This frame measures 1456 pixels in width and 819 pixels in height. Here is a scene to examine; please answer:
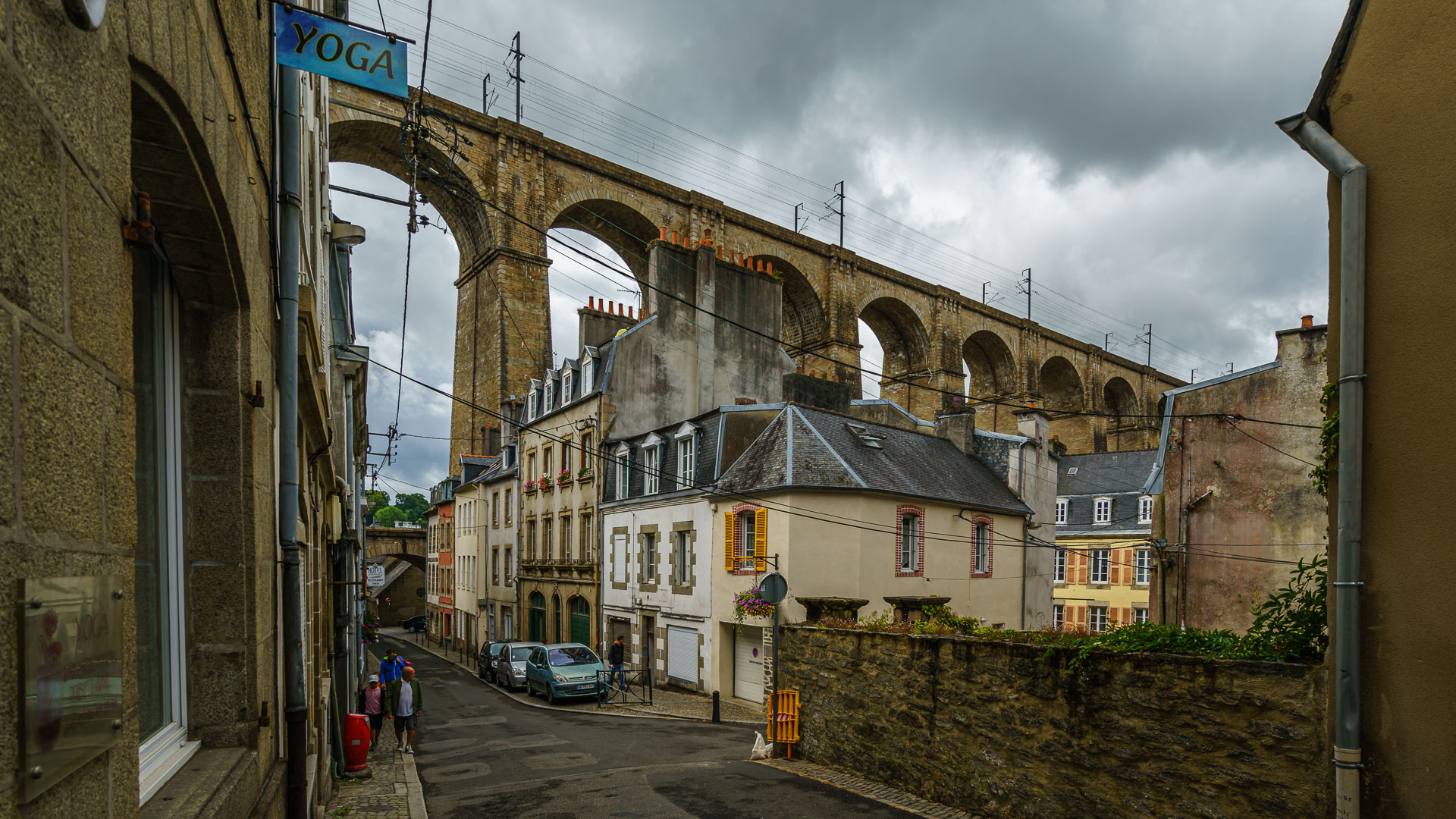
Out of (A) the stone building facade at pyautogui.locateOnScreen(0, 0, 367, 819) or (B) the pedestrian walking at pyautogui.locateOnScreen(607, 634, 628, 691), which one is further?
(B) the pedestrian walking at pyautogui.locateOnScreen(607, 634, 628, 691)

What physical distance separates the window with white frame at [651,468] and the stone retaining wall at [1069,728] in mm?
12130

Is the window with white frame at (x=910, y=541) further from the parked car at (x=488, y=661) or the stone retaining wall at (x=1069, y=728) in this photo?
the parked car at (x=488, y=661)

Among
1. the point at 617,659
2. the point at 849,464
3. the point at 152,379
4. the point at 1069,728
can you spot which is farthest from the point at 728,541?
the point at 152,379

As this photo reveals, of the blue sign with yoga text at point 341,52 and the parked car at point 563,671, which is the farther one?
the parked car at point 563,671

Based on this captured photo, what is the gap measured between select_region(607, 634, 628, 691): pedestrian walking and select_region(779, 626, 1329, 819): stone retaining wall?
10378 millimetres

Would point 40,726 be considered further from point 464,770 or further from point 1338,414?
point 464,770

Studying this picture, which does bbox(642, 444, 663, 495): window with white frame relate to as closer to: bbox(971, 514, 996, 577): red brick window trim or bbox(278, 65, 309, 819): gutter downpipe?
bbox(971, 514, 996, 577): red brick window trim

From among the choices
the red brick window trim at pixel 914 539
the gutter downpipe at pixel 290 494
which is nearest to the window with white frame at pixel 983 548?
the red brick window trim at pixel 914 539

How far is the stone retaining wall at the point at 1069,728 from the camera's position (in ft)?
19.9

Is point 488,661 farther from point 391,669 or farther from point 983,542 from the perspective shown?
point 983,542

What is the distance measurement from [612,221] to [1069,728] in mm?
33848

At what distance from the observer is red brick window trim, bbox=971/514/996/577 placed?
71.3 ft

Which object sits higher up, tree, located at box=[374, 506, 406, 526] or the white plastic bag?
the white plastic bag

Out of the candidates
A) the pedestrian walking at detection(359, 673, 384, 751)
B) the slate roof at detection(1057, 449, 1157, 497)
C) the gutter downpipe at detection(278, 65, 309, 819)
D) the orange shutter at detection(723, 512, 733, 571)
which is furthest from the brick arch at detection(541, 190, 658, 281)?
the gutter downpipe at detection(278, 65, 309, 819)
